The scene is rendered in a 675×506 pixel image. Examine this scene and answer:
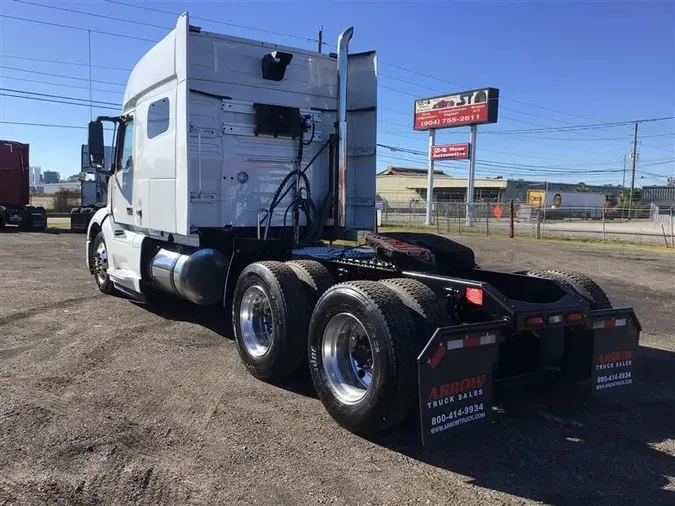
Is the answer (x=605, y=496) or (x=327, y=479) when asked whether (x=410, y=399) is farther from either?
(x=605, y=496)

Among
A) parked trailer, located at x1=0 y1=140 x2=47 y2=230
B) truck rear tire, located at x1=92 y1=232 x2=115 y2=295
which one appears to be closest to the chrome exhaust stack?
truck rear tire, located at x1=92 y1=232 x2=115 y2=295

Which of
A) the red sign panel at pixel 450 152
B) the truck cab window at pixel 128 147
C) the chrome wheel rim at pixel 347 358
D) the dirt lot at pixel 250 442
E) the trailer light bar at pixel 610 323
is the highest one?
the red sign panel at pixel 450 152

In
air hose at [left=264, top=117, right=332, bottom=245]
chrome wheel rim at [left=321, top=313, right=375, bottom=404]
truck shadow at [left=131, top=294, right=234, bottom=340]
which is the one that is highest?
air hose at [left=264, top=117, right=332, bottom=245]

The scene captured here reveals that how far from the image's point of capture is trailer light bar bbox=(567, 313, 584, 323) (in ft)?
14.2

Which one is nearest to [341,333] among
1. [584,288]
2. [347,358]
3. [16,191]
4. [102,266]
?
[347,358]

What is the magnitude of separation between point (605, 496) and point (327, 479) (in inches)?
64.5

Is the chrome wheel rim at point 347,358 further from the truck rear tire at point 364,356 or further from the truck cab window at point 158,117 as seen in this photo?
the truck cab window at point 158,117

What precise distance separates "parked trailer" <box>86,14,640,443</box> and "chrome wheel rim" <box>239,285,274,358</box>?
15 millimetres

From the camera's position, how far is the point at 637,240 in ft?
83.1

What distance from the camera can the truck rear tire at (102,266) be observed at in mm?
9578

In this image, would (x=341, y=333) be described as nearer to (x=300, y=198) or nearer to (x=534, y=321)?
(x=534, y=321)

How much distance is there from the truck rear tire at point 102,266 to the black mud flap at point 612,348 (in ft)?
24.8

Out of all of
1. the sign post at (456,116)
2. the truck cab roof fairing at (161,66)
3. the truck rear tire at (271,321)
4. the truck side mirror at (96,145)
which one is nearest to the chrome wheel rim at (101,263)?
the truck side mirror at (96,145)

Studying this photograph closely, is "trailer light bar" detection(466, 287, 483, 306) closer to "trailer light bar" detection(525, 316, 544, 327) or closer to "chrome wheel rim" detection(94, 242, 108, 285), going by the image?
"trailer light bar" detection(525, 316, 544, 327)
